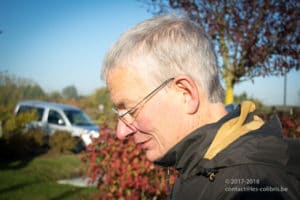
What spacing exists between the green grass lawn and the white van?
2.05 meters

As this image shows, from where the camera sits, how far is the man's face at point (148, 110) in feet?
5.11

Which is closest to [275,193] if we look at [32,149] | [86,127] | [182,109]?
[182,109]

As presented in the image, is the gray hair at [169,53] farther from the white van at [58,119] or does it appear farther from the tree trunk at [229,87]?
the white van at [58,119]

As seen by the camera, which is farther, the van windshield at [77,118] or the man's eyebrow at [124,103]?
the van windshield at [77,118]

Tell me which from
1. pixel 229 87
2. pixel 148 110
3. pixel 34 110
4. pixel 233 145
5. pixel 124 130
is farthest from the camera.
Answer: pixel 34 110

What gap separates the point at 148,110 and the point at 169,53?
1.02 ft

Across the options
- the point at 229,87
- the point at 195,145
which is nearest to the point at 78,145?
the point at 229,87

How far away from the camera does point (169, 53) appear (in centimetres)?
151

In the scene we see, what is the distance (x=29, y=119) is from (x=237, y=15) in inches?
352

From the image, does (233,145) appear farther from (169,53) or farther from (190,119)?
(169,53)

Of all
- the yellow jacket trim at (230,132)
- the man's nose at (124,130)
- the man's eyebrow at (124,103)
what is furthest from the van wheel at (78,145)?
the yellow jacket trim at (230,132)

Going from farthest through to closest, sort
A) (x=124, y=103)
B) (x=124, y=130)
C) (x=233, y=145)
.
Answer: (x=124, y=130) → (x=124, y=103) → (x=233, y=145)

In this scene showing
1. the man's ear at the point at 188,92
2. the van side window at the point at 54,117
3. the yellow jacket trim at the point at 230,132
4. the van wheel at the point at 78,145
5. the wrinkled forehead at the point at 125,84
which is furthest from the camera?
the van side window at the point at 54,117

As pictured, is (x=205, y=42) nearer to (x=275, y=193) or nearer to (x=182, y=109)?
(x=182, y=109)
